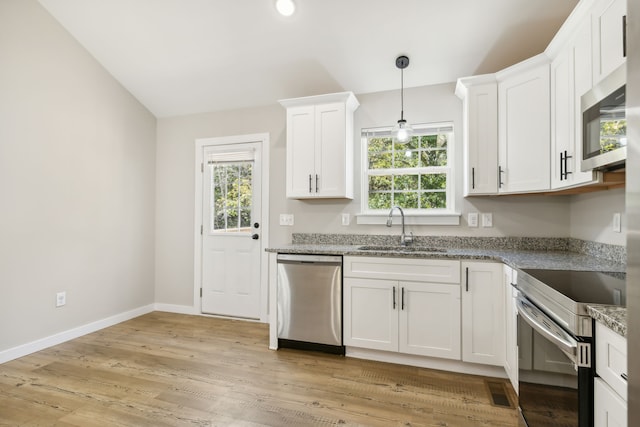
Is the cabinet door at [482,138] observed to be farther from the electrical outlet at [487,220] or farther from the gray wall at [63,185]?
the gray wall at [63,185]

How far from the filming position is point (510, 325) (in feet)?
7.25

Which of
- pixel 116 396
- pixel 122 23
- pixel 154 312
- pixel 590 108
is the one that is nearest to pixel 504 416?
pixel 590 108

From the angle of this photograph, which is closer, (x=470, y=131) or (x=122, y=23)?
(x=470, y=131)

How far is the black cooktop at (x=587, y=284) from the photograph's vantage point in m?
1.20

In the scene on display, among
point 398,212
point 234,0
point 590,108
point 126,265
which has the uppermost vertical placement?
point 234,0

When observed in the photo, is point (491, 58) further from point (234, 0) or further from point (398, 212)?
point (234, 0)

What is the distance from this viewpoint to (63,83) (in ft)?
10.2

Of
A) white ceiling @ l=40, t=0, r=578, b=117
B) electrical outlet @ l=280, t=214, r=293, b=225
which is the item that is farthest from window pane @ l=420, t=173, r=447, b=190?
electrical outlet @ l=280, t=214, r=293, b=225

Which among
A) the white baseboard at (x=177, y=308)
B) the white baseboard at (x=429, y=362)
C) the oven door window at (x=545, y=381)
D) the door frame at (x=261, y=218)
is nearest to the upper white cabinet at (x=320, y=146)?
the door frame at (x=261, y=218)

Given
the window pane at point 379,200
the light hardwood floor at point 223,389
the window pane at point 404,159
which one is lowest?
the light hardwood floor at point 223,389

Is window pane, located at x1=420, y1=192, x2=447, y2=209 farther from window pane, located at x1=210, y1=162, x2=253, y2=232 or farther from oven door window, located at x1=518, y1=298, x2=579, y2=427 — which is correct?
window pane, located at x1=210, y1=162, x2=253, y2=232

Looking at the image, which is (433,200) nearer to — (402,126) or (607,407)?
(402,126)

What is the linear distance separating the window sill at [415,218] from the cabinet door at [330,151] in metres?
0.38

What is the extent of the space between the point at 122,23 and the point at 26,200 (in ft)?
6.05
